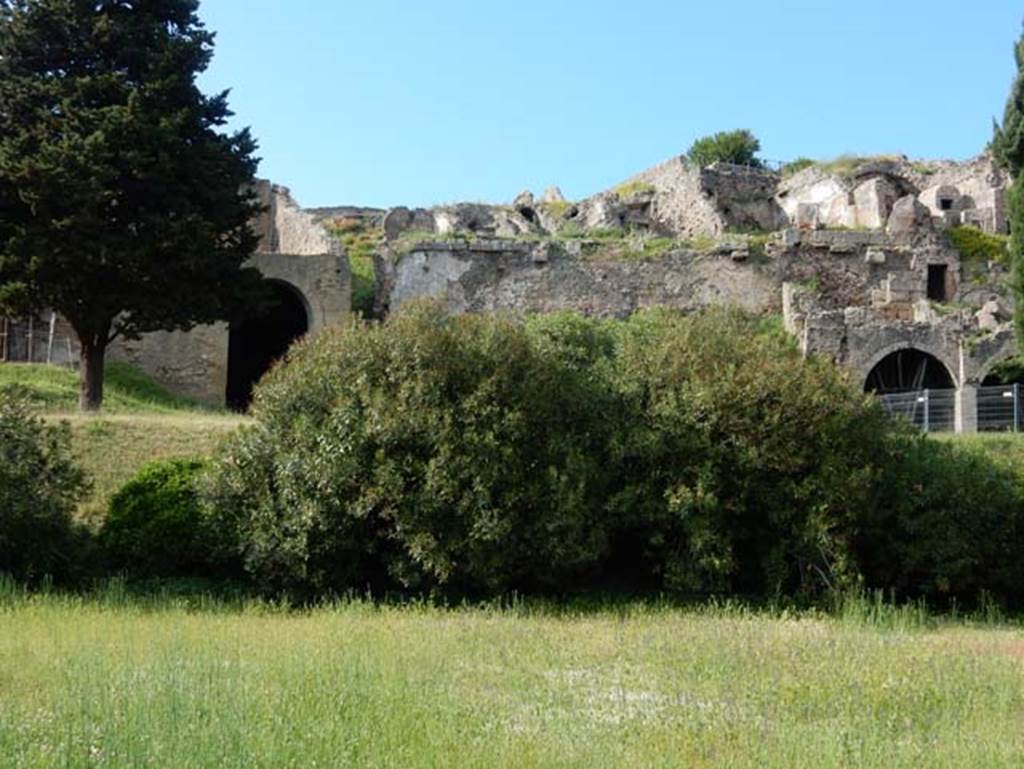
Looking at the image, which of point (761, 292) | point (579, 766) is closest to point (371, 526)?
point (579, 766)

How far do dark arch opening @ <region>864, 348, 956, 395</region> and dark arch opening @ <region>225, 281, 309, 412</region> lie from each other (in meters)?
15.3

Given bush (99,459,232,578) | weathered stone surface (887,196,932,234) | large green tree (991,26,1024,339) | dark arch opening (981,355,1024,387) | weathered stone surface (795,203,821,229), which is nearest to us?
bush (99,459,232,578)

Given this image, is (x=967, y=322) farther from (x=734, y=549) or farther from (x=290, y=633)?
(x=290, y=633)

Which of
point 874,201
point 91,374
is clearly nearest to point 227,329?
point 91,374

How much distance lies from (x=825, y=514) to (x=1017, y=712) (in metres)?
6.45

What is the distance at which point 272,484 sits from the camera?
50.1ft

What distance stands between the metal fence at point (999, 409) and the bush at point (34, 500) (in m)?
19.7

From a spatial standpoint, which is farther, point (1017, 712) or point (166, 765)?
point (1017, 712)

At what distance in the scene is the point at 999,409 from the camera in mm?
26547

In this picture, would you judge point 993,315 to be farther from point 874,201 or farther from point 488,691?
point 488,691

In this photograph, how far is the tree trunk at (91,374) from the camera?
70.8ft

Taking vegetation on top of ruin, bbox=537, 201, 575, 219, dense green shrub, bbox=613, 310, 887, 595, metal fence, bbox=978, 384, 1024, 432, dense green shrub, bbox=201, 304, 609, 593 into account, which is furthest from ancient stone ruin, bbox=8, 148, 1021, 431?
dense green shrub, bbox=201, 304, 609, 593

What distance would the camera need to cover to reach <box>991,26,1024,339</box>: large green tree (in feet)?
73.3

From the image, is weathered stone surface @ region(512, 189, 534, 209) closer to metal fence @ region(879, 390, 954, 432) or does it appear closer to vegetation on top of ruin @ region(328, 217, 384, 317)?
vegetation on top of ruin @ region(328, 217, 384, 317)
